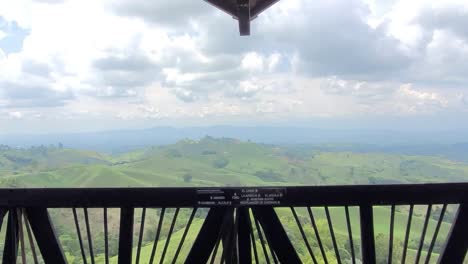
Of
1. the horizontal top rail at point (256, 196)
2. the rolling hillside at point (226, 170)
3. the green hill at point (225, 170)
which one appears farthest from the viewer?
the rolling hillside at point (226, 170)

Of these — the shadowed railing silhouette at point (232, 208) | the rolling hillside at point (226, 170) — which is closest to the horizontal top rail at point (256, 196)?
the shadowed railing silhouette at point (232, 208)

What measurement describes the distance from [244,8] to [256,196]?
1981 mm

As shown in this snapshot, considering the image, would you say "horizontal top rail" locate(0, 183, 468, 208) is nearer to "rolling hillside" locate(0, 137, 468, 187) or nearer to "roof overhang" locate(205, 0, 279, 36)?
"roof overhang" locate(205, 0, 279, 36)

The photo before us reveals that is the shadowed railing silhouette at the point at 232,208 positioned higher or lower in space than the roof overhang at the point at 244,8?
lower

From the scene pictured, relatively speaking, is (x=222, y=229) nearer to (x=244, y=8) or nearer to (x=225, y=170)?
(x=244, y=8)

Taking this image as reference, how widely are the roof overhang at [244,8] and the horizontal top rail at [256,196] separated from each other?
1.79 meters

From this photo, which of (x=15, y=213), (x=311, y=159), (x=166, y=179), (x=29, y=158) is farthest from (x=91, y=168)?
(x=15, y=213)

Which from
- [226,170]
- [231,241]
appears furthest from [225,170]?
[231,241]

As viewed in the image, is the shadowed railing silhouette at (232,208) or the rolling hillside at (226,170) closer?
the shadowed railing silhouette at (232,208)

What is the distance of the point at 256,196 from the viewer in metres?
3.71

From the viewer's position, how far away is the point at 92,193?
3.77 meters

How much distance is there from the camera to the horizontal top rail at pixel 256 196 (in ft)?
12.1

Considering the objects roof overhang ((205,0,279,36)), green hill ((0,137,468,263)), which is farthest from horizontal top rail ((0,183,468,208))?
green hill ((0,137,468,263))

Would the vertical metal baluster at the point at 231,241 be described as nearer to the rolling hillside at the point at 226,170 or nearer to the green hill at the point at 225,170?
the green hill at the point at 225,170
